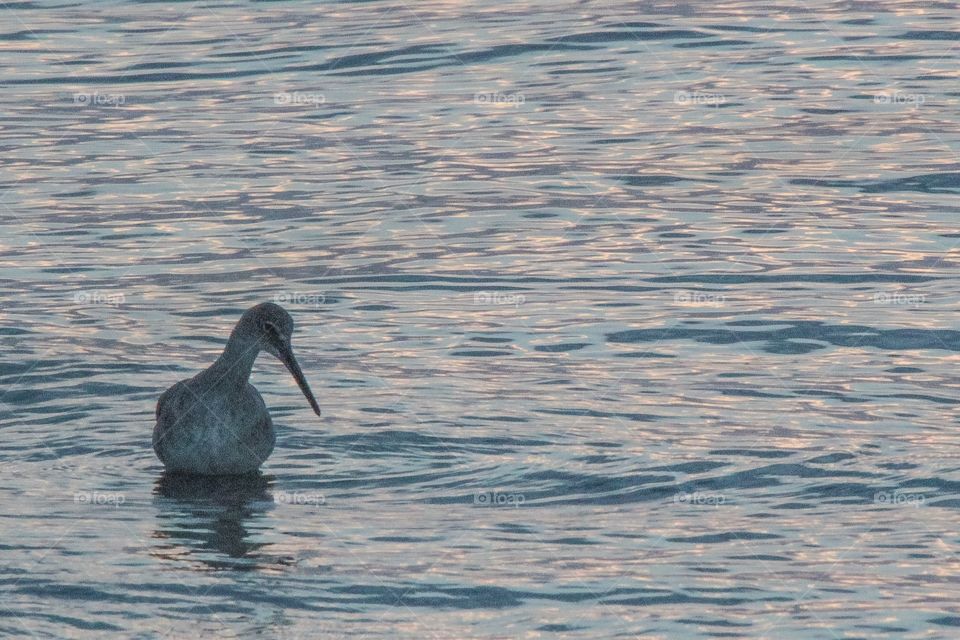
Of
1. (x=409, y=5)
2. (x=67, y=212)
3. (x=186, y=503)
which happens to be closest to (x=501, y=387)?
(x=186, y=503)

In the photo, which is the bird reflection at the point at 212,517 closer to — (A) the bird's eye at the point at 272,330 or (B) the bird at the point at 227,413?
(B) the bird at the point at 227,413

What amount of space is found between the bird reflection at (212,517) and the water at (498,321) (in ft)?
0.12

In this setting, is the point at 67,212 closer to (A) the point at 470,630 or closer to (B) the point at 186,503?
(B) the point at 186,503

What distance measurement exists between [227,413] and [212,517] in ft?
3.35

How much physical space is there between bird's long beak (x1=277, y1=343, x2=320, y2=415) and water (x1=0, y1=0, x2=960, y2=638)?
1.10 ft

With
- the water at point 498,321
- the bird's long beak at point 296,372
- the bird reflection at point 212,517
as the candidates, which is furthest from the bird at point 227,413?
the water at point 498,321

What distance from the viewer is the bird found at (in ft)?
38.3

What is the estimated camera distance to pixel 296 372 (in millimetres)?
12109

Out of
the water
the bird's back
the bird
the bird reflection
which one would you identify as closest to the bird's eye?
the bird

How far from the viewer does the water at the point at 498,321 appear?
9578mm

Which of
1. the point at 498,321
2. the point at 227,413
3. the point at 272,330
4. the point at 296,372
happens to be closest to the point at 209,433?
the point at 227,413

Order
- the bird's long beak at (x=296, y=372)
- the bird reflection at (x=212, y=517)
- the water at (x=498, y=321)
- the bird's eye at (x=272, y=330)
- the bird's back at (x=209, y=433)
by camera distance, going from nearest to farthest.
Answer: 1. the water at (x=498, y=321)
2. the bird reflection at (x=212, y=517)
3. the bird's back at (x=209, y=433)
4. the bird's long beak at (x=296, y=372)
5. the bird's eye at (x=272, y=330)

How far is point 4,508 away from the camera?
10.8 m

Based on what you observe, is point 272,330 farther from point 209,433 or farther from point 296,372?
point 209,433
